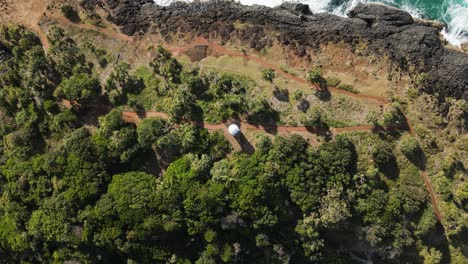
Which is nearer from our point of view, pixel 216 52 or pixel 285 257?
pixel 285 257

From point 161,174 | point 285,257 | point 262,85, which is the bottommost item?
point 285,257

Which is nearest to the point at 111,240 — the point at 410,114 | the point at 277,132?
the point at 277,132

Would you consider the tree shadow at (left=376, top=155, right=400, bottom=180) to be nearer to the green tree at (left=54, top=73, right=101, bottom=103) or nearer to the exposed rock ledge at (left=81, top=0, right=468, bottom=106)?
the exposed rock ledge at (left=81, top=0, right=468, bottom=106)

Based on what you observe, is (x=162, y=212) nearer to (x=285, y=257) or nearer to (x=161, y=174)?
(x=161, y=174)

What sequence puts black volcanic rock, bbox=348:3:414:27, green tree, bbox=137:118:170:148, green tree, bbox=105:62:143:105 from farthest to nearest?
black volcanic rock, bbox=348:3:414:27 < green tree, bbox=105:62:143:105 < green tree, bbox=137:118:170:148

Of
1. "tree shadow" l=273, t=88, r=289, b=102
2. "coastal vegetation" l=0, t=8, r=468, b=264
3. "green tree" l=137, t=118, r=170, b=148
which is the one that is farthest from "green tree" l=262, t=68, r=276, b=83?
"green tree" l=137, t=118, r=170, b=148

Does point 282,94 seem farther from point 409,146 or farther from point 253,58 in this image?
point 409,146
